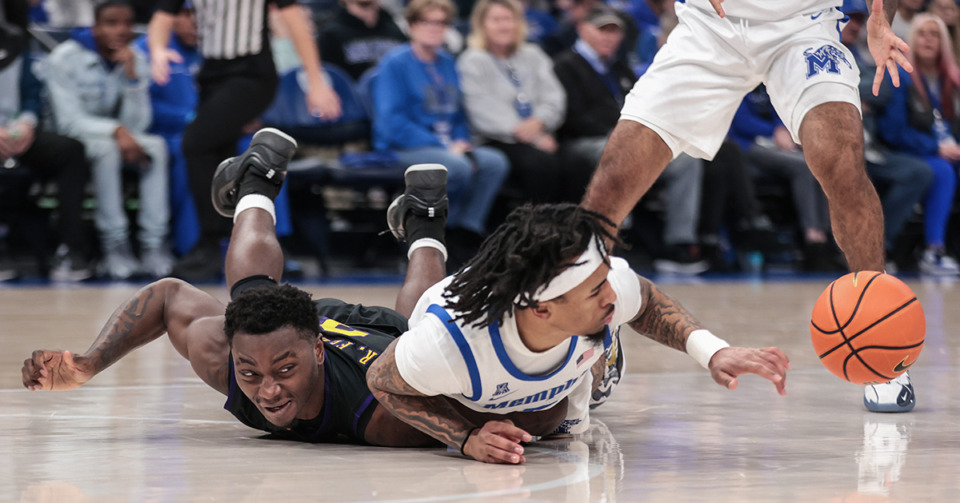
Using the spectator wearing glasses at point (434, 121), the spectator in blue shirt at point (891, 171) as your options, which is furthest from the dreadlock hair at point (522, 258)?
the spectator in blue shirt at point (891, 171)

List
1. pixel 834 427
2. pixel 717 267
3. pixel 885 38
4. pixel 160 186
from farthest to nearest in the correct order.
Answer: pixel 717 267 < pixel 160 186 < pixel 885 38 < pixel 834 427

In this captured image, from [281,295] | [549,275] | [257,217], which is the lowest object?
[257,217]

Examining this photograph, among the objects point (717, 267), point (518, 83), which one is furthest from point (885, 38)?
point (717, 267)

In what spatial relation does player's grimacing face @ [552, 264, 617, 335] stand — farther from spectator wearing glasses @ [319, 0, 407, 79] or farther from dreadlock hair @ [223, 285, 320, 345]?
spectator wearing glasses @ [319, 0, 407, 79]

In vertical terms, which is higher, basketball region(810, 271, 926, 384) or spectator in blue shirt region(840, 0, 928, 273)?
basketball region(810, 271, 926, 384)

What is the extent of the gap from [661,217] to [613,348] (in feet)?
22.6

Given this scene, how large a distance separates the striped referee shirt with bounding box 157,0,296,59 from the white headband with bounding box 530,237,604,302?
5379mm

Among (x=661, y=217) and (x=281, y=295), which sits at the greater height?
(x=281, y=295)

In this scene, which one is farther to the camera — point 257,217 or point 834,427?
point 257,217

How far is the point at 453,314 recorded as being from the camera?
2.98 meters

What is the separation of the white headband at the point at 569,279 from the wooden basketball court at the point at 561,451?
0.44m

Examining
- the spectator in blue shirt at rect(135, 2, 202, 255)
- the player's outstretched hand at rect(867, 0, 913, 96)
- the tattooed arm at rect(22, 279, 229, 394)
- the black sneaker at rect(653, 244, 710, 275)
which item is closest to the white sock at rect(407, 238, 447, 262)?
the tattooed arm at rect(22, 279, 229, 394)

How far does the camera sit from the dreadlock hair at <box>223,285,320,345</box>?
3.17 m

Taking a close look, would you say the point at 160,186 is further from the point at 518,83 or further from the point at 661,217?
the point at 661,217
